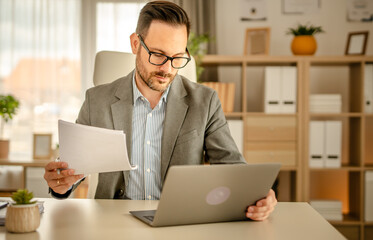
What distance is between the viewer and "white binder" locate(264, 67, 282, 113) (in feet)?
10.5

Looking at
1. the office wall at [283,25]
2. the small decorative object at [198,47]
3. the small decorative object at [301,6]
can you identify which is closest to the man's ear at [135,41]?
the small decorative object at [198,47]

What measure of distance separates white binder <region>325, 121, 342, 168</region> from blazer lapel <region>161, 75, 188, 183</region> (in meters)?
1.81

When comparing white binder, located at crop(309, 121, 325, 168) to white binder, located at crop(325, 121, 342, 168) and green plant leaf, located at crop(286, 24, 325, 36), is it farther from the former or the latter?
green plant leaf, located at crop(286, 24, 325, 36)

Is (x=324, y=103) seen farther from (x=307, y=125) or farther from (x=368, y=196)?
(x=368, y=196)

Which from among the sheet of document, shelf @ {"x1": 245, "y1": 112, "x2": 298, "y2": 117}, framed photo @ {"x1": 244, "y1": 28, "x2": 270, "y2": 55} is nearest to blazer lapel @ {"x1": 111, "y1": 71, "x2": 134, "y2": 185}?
the sheet of document

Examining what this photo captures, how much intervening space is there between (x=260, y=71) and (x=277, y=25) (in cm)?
39

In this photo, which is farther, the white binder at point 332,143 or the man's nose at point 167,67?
the white binder at point 332,143

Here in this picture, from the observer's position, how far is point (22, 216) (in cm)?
102

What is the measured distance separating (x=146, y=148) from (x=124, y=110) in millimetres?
167

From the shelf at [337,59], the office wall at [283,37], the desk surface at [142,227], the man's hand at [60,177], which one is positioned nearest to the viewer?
the desk surface at [142,227]

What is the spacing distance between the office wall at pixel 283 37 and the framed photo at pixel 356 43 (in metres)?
0.23

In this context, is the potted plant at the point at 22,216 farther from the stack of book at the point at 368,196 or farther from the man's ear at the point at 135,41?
the stack of book at the point at 368,196

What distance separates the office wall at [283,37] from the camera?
3566 millimetres

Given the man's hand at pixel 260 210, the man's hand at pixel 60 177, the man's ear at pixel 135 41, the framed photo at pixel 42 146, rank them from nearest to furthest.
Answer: the man's hand at pixel 260 210
the man's hand at pixel 60 177
the man's ear at pixel 135 41
the framed photo at pixel 42 146
